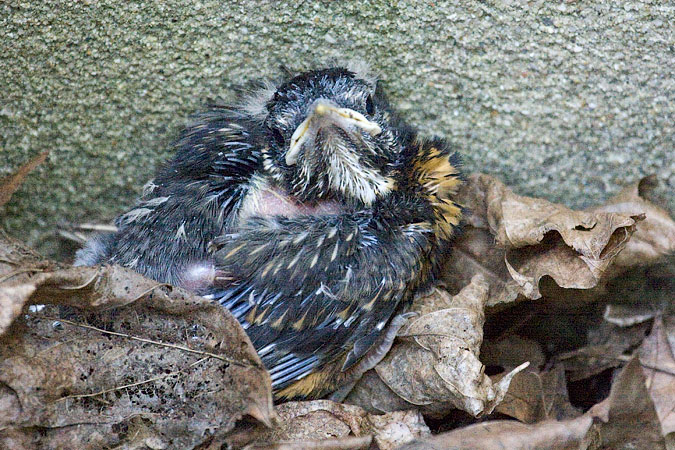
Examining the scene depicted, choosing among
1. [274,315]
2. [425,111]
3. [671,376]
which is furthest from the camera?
[425,111]

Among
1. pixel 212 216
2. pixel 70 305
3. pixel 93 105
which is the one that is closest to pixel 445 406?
pixel 212 216

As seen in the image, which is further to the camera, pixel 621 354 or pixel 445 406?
pixel 621 354

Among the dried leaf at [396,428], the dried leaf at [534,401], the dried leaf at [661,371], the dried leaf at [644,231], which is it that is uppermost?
the dried leaf at [644,231]

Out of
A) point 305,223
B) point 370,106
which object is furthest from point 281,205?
point 370,106

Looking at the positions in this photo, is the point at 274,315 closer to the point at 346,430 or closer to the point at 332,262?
the point at 332,262

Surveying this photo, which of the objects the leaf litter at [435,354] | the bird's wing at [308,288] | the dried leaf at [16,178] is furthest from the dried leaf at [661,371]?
the dried leaf at [16,178]

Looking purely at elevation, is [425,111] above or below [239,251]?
above

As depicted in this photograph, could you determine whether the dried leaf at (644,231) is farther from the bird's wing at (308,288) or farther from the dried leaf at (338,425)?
the dried leaf at (338,425)
